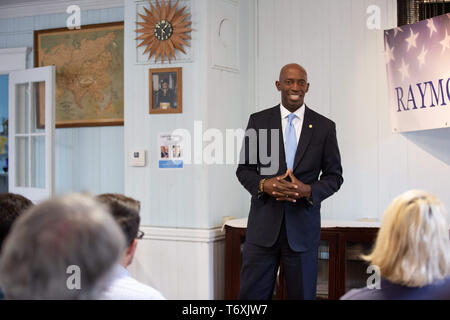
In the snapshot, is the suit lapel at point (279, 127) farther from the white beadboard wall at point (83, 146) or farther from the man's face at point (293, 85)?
the white beadboard wall at point (83, 146)

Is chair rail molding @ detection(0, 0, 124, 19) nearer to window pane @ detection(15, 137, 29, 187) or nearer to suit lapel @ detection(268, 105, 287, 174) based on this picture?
window pane @ detection(15, 137, 29, 187)

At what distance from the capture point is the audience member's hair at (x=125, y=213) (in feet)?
6.10

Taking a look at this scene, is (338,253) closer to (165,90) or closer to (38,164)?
(165,90)

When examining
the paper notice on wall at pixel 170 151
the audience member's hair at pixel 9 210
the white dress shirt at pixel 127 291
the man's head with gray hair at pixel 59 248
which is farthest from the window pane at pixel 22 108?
the man's head with gray hair at pixel 59 248

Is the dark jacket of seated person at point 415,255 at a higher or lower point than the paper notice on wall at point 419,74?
lower

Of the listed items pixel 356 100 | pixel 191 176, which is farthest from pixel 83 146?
Result: pixel 356 100

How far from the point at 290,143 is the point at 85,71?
3.09 meters

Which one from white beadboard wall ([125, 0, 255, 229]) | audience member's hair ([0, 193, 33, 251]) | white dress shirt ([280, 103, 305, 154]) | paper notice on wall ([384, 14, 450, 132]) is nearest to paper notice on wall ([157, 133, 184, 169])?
white beadboard wall ([125, 0, 255, 229])

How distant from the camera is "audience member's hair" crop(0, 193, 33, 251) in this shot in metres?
1.98

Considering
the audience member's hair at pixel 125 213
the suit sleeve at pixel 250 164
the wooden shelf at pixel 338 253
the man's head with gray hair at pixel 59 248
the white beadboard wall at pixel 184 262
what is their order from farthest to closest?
1. the white beadboard wall at pixel 184 262
2. the wooden shelf at pixel 338 253
3. the suit sleeve at pixel 250 164
4. the audience member's hair at pixel 125 213
5. the man's head with gray hair at pixel 59 248

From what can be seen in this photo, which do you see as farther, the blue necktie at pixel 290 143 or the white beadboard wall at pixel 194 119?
the white beadboard wall at pixel 194 119

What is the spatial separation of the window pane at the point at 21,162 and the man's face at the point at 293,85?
11.5 ft

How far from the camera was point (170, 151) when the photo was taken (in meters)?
4.57

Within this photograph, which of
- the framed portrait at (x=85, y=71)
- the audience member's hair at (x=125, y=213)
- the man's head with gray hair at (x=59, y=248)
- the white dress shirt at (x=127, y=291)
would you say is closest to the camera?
the man's head with gray hair at (x=59, y=248)
